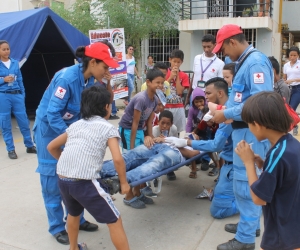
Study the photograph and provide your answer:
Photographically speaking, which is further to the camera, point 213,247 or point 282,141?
point 213,247

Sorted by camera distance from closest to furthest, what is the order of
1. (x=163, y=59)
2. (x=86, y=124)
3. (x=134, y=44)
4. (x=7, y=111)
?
(x=86, y=124) → (x=7, y=111) → (x=134, y=44) → (x=163, y=59)

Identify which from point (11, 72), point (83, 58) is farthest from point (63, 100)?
point (11, 72)

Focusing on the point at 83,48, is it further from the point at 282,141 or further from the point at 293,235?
the point at 293,235

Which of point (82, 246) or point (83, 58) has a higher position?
point (83, 58)

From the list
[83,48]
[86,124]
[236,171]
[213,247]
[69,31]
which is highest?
[69,31]

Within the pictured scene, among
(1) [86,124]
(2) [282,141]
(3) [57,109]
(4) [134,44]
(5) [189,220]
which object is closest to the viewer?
(2) [282,141]

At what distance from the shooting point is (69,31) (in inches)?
344

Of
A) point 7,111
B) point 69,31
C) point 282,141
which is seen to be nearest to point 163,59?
point 69,31

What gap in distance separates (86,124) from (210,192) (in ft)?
7.16

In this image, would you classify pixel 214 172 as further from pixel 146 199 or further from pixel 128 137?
pixel 128 137

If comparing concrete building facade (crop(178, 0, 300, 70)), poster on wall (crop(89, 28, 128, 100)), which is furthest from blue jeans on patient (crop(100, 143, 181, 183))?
concrete building facade (crop(178, 0, 300, 70))

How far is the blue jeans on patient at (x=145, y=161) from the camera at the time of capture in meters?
3.44

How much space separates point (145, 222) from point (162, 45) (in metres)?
13.2

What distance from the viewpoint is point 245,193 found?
9.81 feet
